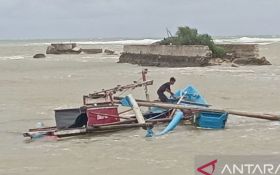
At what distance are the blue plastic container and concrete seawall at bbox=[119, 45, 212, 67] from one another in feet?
79.8

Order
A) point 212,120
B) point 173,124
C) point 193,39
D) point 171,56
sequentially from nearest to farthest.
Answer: point 173,124, point 212,120, point 171,56, point 193,39

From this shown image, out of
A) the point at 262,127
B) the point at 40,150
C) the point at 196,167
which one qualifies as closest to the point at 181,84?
the point at 262,127

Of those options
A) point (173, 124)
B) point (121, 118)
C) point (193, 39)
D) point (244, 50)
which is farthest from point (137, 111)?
point (244, 50)

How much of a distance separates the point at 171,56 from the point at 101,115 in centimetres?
2818

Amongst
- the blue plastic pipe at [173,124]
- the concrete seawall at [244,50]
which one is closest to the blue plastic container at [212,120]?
the blue plastic pipe at [173,124]

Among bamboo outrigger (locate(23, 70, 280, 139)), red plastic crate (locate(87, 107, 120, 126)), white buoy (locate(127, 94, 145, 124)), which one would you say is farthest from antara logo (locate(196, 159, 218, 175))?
red plastic crate (locate(87, 107, 120, 126))

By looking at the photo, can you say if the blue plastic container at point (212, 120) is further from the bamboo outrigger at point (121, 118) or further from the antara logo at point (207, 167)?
the antara logo at point (207, 167)

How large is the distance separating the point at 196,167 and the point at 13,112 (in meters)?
9.95

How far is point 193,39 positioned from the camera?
41.5m

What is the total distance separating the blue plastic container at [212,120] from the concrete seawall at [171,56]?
2432 cm

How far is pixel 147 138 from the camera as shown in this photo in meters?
12.6

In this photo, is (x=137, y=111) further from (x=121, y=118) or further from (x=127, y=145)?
(x=127, y=145)

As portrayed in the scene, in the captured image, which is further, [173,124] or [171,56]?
[171,56]

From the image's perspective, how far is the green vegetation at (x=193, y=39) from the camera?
134 feet
